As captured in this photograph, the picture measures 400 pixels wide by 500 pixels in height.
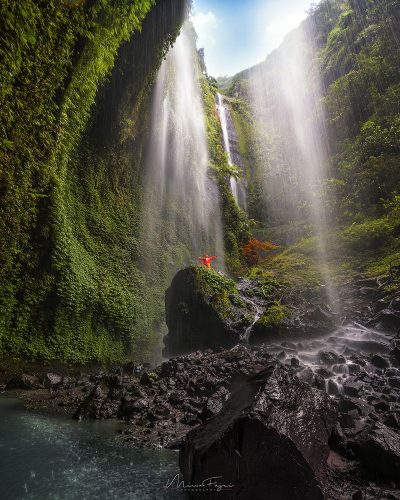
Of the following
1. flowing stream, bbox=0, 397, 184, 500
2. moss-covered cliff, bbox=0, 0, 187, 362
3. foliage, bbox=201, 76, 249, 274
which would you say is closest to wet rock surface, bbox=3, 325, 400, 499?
flowing stream, bbox=0, 397, 184, 500

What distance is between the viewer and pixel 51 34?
351 inches

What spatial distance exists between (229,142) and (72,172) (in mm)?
26382

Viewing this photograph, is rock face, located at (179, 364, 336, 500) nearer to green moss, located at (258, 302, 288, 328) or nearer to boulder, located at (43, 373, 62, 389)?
boulder, located at (43, 373, 62, 389)

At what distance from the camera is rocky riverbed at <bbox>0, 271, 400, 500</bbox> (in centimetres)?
362

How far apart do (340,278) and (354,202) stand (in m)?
9.68

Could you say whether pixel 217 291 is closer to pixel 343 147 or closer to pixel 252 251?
pixel 252 251

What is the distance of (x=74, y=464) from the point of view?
484 cm

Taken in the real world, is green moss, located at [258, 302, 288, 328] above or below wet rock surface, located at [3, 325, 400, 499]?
above

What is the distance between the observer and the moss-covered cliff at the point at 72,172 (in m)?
8.69

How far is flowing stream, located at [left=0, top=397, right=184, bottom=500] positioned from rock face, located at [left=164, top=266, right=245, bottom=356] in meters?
6.59

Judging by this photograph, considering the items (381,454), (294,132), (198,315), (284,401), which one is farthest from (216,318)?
(294,132)

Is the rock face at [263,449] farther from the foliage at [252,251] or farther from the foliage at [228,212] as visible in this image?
the foliage at [252,251]

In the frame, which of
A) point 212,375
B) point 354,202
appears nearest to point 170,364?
point 212,375

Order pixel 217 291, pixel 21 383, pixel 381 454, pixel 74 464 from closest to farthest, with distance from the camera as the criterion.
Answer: pixel 381 454 → pixel 74 464 → pixel 21 383 → pixel 217 291
